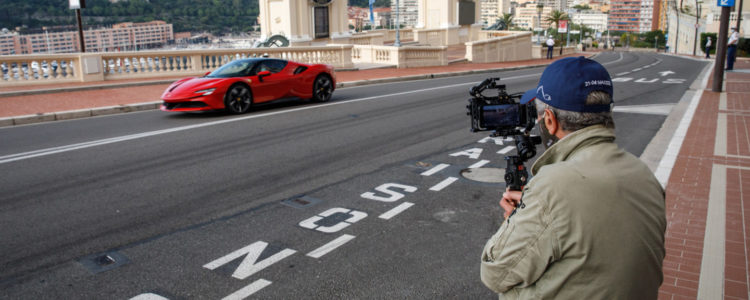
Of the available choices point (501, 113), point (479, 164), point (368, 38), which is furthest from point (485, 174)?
point (368, 38)

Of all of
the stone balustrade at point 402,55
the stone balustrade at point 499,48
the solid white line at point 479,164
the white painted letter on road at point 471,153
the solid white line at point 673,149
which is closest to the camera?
the solid white line at point 673,149

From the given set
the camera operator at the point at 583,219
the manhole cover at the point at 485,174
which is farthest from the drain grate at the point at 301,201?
the camera operator at the point at 583,219

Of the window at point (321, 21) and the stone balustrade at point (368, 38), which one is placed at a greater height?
the window at point (321, 21)

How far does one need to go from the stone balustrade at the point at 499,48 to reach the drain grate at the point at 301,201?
29.9 meters

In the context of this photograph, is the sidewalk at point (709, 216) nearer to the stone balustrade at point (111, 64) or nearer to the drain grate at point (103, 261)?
the drain grate at point (103, 261)

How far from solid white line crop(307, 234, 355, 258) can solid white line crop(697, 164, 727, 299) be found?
2.91 metres

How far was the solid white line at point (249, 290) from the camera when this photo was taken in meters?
4.25

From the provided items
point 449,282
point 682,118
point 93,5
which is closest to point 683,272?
point 449,282

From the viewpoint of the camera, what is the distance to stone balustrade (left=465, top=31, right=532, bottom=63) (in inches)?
1410

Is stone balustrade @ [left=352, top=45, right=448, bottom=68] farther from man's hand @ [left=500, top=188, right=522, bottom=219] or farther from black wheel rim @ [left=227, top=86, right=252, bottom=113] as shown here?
man's hand @ [left=500, top=188, right=522, bottom=219]

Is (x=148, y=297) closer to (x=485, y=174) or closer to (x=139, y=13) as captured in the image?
(x=485, y=174)

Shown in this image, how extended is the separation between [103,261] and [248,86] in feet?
29.6

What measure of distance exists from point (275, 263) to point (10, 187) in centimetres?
443

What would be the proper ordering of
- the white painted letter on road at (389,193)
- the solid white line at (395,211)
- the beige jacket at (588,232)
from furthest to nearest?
the white painted letter on road at (389,193) < the solid white line at (395,211) < the beige jacket at (588,232)
